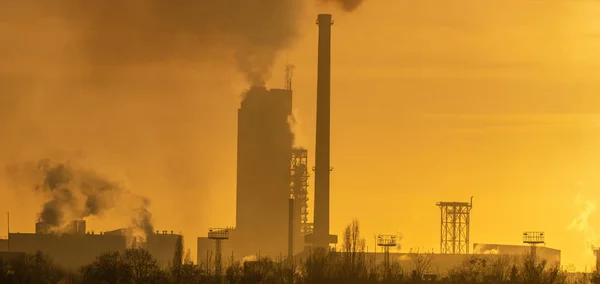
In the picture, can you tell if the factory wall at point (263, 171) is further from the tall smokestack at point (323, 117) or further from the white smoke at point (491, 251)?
the tall smokestack at point (323, 117)

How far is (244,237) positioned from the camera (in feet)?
Result: 520

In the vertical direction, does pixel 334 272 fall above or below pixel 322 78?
below

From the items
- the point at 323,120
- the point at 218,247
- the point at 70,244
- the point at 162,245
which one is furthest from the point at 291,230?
the point at 218,247

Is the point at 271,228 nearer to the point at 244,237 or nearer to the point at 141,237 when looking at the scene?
the point at 244,237

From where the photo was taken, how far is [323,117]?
122625 millimetres

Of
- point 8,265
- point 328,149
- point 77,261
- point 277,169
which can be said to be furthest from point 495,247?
point 8,265

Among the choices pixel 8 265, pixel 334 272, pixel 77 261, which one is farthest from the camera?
pixel 77 261

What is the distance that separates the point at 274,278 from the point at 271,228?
7359 cm

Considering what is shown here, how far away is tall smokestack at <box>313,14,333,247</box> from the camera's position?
12244 centimetres

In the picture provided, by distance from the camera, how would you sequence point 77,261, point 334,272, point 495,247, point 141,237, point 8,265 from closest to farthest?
point 334,272, point 8,265, point 77,261, point 141,237, point 495,247

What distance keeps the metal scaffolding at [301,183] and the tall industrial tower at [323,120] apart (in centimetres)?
2218

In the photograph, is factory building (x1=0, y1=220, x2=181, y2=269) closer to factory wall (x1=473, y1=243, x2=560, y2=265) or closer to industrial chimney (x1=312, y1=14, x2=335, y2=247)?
industrial chimney (x1=312, y1=14, x2=335, y2=247)

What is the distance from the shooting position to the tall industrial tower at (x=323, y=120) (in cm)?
12246

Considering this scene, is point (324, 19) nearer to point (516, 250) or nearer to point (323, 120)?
point (323, 120)
